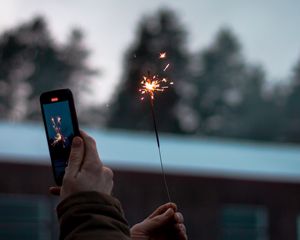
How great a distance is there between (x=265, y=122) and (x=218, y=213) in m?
42.3

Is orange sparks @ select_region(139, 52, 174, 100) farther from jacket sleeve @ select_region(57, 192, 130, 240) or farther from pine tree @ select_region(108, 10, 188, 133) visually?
pine tree @ select_region(108, 10, 188, 133)

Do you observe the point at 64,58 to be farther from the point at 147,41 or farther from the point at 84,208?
the point at 84,208

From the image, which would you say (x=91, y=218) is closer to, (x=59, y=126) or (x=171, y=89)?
(x=59, y=126)

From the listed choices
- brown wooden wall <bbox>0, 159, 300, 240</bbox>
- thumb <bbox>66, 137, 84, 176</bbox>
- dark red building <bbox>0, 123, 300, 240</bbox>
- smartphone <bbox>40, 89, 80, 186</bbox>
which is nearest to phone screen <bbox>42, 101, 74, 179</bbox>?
smartphone <bbox>40, 89, 80, 186</bbox>

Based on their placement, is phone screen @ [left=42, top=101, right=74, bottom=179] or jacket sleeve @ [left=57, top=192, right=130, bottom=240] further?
phone screen @ [left=42, top=101, right=74, bottom=179]

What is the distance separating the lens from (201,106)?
62375mm

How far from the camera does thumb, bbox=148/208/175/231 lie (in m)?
2.21

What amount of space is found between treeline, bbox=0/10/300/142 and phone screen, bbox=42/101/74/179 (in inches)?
2010

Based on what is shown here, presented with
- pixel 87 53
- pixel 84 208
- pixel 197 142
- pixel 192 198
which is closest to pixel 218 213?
pixel 192 198

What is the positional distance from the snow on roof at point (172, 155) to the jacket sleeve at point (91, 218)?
17.6 metres

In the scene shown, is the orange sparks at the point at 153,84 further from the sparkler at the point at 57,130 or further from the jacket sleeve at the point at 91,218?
the jacket sleeve at the point at 91,218

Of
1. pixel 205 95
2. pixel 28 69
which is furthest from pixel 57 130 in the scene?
pixel 205 95

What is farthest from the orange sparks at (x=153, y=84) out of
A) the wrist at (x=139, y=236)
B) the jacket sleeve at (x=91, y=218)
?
the jacket sleeve at (x=91, y=218)

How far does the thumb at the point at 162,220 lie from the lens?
2.21m
